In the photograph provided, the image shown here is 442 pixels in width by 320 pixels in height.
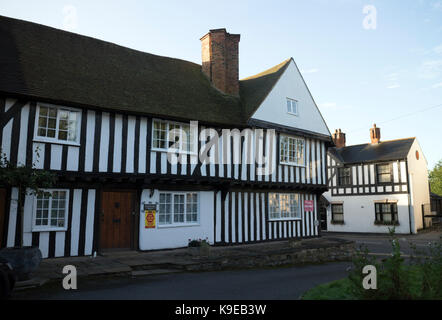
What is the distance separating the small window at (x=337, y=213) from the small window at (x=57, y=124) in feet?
82.1

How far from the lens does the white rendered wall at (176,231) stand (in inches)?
485

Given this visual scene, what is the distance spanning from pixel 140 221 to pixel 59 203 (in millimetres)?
2833

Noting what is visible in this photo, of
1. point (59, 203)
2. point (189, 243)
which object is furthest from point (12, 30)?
point (189, 243)

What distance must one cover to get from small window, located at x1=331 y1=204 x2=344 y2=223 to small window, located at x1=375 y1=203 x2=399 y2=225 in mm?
3114

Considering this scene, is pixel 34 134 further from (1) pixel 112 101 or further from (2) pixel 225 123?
(2) pixel 225 123

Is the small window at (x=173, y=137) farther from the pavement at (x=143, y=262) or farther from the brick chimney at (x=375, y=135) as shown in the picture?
the brick chimney at (x=375, y=135)

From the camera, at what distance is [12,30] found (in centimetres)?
1254

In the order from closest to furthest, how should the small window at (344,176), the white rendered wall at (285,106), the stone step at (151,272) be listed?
the stone step at (151,272) < the white rendered wall at (285,106) < the small window at (344,176)

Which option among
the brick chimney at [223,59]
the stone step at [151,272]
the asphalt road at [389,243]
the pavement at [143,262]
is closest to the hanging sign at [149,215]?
the pavement at [143,262]

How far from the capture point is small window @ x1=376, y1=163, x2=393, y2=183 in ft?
89.5

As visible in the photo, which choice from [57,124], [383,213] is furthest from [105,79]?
[383,213]

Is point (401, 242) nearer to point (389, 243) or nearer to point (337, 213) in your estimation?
point (389, 243)

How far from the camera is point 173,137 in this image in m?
13.2

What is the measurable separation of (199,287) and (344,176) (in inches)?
985
